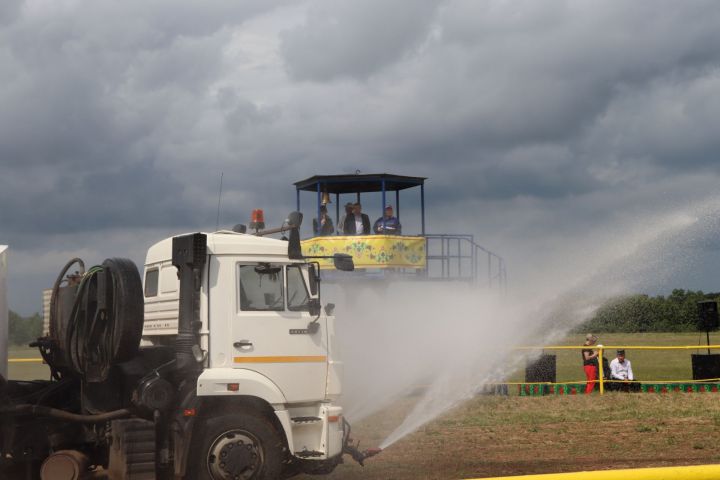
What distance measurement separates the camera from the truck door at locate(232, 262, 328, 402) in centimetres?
1155

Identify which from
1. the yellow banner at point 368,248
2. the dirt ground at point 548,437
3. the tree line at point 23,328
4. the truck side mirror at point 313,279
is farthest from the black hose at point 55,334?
the yellow banner at point 368,248

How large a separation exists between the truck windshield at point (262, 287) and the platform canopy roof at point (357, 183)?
18015 millimetres

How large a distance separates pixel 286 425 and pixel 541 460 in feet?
16.9

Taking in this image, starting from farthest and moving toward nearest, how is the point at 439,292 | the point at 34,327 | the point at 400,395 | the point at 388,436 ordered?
the point at 439,292, the point at 400,395, the point at 388,436, the point at 34,327

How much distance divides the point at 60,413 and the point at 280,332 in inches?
116

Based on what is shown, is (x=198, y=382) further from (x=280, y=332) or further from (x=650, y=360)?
(x=650, y=360)

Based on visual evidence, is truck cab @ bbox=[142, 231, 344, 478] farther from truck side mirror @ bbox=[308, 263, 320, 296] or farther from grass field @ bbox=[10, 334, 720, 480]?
grass field @ bbox=[10, 334, 720, 480]

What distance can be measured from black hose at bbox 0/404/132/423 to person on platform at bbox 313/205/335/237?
16124 millimetres

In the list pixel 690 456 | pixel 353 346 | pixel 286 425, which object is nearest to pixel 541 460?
pixel 690 456

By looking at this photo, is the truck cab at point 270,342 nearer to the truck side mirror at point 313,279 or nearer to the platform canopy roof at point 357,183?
the truck side mirror at point 313,279

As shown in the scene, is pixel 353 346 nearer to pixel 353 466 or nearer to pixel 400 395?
pixel 400 395

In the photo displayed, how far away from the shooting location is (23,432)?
37.7 feet

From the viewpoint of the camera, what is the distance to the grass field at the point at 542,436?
46.2 feet

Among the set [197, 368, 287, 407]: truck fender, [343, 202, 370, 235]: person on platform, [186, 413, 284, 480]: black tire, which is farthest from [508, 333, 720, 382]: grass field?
[186, 413, 284, 480]: black tire
